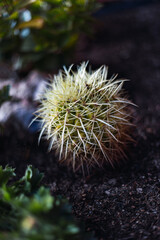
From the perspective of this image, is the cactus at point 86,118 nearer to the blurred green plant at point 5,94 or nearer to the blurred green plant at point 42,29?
the blurred green plant at point 5,94

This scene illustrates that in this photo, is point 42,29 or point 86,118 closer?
point 86,118

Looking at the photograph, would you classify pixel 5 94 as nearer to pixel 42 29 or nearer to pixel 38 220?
pixel 42 29

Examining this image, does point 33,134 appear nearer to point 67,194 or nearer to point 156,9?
point 67,194

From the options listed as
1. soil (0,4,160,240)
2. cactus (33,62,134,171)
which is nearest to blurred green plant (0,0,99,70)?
soil (0,4,160,240)

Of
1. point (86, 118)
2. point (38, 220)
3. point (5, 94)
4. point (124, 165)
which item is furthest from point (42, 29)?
point (38, 220)

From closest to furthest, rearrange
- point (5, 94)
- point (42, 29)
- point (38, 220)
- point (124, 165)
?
1. point (38, 220)
2. point (124, 165)
3. point (5, 94)
4. point (42, 29)

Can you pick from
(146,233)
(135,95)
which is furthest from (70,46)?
(146,233)

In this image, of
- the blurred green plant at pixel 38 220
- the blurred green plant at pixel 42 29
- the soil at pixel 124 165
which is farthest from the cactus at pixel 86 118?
the blurred green plant at pixel 42 29
